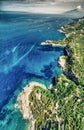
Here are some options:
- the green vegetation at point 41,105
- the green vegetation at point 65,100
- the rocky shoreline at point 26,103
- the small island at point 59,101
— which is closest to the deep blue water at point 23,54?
the rocky shoreline at point 26,103

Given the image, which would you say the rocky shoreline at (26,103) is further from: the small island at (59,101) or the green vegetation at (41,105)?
the green vegetation at (41,105)

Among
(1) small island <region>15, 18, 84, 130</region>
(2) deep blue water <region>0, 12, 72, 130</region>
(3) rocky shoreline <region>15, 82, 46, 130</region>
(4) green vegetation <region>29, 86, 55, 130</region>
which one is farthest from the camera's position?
(2) deep blue water <region>0, 12, 72, 130</region>

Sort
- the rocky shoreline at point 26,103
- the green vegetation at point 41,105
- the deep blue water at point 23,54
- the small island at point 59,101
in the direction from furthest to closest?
1. the deep blue water at point 23,54
2. the rocky shoreline at point 26,103
3. the green vegetation at point 41,105
4. the small island at point 59,101

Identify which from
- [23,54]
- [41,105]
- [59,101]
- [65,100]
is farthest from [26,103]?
[23,54]

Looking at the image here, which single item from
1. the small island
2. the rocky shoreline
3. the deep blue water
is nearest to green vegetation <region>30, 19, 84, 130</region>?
the small island

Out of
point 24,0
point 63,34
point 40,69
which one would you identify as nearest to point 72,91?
point 40,69

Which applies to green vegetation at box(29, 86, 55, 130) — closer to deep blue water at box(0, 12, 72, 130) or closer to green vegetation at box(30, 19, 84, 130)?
green vegetation at box(30, 19, 84, 130)
